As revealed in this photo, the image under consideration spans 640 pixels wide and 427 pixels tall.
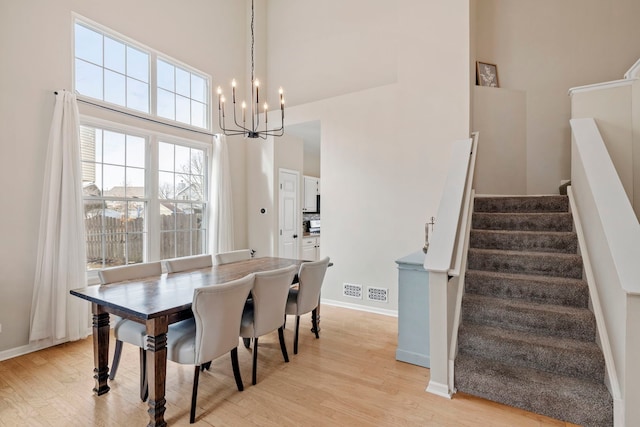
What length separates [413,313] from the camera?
112 inches

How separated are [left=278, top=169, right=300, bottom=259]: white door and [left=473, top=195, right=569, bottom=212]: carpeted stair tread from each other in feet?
10.2

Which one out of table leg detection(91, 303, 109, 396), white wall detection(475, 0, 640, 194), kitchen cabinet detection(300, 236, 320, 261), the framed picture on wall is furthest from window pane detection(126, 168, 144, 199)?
white wall detection(475, 0, 640, 194)

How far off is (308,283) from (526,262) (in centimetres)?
202

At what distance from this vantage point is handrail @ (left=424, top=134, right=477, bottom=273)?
232cm

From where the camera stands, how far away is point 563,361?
2.18 meters

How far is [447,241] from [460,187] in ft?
2.02

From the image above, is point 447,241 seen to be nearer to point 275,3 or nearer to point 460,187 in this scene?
point 460,187

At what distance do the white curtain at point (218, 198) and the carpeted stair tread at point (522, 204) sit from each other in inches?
142

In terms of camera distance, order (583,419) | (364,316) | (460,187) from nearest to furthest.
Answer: (583,419) → (460,187) → (364,316)

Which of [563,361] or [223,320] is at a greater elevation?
[223,320]

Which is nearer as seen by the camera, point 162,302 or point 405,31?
point 162,302

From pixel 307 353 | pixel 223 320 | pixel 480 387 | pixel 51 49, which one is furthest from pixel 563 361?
pixel 51 49

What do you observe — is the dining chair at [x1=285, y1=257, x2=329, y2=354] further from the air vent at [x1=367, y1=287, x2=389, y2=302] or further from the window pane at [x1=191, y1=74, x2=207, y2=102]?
the window pane at [x1=191, y1=74, x2=207, y2=102]

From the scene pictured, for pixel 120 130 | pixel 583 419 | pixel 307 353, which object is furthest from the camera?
pixel 120 130
